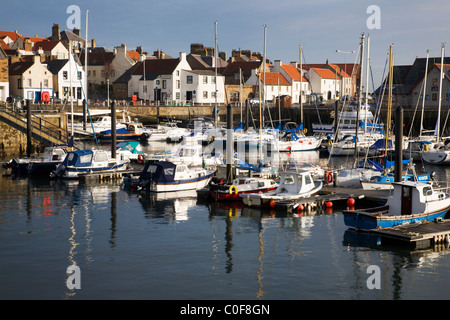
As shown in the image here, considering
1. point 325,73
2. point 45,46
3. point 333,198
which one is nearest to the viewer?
point 333,198

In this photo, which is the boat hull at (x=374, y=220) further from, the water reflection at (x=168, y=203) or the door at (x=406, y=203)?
the water reflection at (x=168, y=203)

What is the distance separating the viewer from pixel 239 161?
4100cm

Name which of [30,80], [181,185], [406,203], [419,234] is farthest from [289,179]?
[30,80]

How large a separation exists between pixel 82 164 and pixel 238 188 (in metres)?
13.1

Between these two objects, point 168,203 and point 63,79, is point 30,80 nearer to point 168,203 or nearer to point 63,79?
point 63,79

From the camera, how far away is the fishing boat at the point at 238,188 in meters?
32.3

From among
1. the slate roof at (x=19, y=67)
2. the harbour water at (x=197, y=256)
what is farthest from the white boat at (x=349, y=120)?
the slate roof at (x=19, y=67)

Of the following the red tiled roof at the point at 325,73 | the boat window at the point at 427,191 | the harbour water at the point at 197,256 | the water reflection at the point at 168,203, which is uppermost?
the red tiled roof at the point at 325,73

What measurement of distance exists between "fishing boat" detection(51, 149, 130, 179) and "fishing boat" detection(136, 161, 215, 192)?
583cm

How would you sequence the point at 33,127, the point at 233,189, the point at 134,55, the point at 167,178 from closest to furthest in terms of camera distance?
1. the point at 233,189
2. the point at 167,178
3. the point at 33,127
4. the point at 134,55

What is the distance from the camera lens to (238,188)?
1273 inches

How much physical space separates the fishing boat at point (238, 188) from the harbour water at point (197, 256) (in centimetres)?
79

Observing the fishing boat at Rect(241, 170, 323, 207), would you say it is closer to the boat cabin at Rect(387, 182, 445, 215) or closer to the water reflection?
the water reflection
